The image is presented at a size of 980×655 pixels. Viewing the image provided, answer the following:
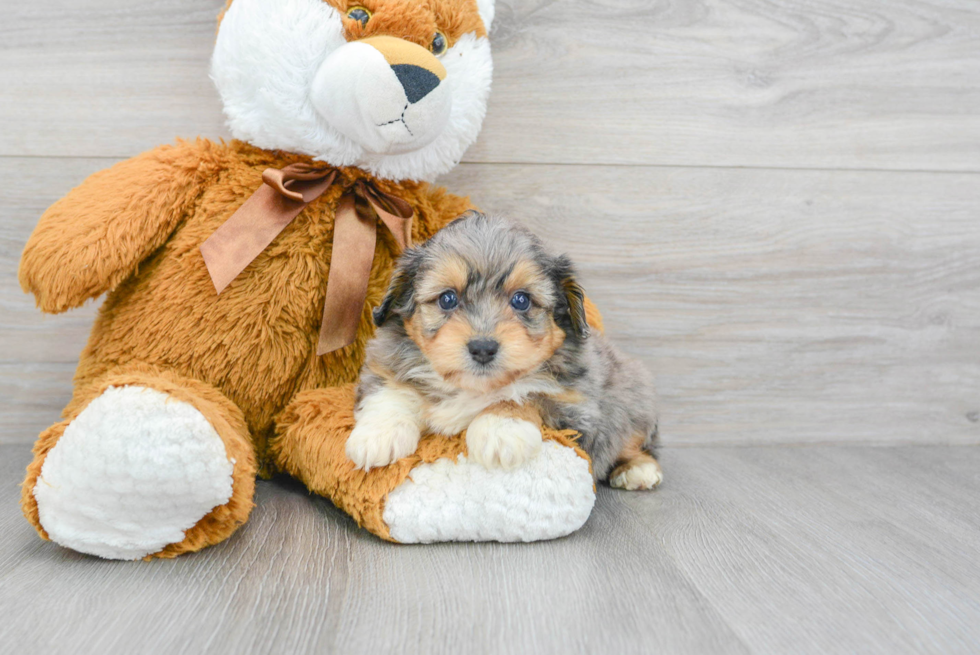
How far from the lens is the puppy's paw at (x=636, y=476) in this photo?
183 cm

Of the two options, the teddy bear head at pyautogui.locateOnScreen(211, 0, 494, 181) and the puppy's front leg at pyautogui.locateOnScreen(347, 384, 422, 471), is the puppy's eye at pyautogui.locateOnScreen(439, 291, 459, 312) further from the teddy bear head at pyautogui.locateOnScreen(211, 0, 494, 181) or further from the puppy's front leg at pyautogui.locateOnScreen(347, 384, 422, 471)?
the teddy bear head at pyautogui.locateOnScreen(211, 0, 494, 181)

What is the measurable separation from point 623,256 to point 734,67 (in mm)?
640

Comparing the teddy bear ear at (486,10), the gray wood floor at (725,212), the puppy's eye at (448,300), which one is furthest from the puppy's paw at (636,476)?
the teddy bear ear at (486,10)

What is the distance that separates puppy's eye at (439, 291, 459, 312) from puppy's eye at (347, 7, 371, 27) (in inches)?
24.2

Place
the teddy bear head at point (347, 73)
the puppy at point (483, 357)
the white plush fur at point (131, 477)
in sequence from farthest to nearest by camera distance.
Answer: the teddy bear head at point (347, 73) → the puppy at point (483, 357) → the white plush fur at point (131, 477)

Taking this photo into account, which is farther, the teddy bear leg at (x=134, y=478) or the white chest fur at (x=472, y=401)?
the white chest fur at (x=472, y=401)

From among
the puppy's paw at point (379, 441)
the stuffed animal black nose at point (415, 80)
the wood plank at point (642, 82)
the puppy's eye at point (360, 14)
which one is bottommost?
the puppy's paw at point (379, 441)

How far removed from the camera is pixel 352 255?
5.40ft

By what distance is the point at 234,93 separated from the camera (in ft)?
5.31

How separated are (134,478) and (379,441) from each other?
43cm

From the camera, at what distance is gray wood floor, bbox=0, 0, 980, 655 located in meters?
1.84

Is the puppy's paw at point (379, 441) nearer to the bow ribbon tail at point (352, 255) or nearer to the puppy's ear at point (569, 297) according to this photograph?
the bow ribbon tail at point (352, 255)

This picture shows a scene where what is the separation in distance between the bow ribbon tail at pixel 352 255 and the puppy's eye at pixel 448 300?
0.30 metres

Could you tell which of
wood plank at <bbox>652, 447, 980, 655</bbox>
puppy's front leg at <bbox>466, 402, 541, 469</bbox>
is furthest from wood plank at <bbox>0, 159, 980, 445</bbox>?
puppy's front leg at <bbox>466, 402, 541, 469</bbox>
